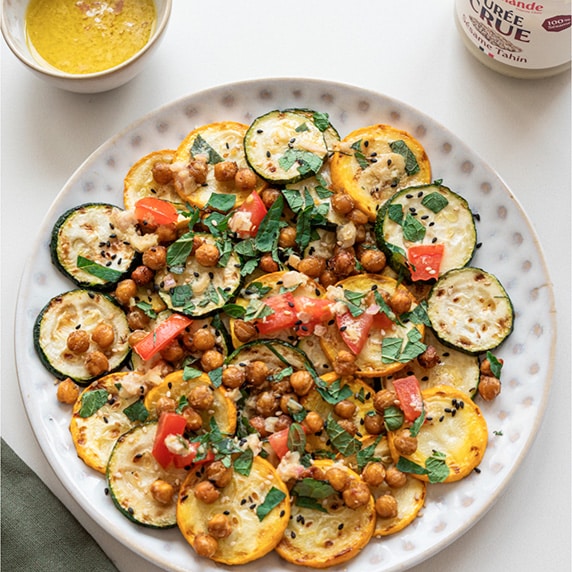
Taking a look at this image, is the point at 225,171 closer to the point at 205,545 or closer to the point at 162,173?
the point at 162,173

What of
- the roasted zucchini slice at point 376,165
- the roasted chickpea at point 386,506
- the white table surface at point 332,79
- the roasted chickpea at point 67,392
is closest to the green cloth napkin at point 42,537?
the white table surface at point 332,79

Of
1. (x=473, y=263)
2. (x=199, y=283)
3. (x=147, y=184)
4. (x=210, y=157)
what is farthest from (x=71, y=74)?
(x=473, y=263)

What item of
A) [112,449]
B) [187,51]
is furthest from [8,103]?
[112,449]

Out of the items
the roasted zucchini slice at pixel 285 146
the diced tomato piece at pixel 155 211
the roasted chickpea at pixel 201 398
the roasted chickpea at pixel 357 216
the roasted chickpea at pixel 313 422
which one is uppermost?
the roasted zucchini slice at pixel 285 146

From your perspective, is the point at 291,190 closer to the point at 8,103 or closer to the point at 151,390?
the point at 151,390

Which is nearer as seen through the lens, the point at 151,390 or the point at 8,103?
the point at 151,390

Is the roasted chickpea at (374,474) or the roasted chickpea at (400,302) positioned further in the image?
the roasted chickpea at (400,302)

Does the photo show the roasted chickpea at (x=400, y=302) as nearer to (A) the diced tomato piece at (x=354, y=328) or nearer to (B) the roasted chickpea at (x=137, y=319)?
(A) the diced tomato piece at (x=354, y=328)
